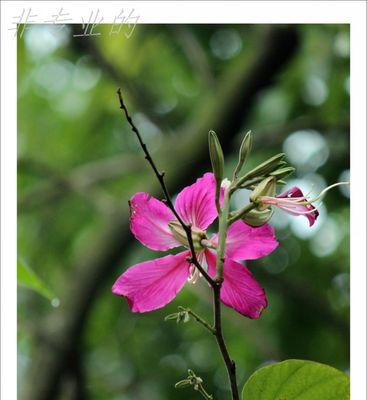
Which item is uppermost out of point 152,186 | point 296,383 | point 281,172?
point 152,186

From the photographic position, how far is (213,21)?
572 millimetres

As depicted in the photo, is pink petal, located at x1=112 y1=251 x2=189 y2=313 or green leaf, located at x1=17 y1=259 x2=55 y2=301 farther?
green leaf, located at x1=17 y1=259 x2=55 y2=301

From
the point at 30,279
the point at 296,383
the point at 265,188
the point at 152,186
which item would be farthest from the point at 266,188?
the point at 152,186

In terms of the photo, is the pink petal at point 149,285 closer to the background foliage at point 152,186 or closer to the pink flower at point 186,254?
the pink flower at point 186,254

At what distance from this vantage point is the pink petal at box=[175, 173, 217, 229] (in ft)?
1.09

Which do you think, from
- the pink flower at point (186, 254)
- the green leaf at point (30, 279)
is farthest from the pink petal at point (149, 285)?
the green leaf at point (30, 279)

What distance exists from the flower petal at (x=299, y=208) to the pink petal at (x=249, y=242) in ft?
0.05

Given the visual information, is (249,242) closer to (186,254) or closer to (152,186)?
(186,254)

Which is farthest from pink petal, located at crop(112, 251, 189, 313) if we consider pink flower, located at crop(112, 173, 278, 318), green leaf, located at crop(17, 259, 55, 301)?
green leaf, located at crop(17, 259, 55, 301)

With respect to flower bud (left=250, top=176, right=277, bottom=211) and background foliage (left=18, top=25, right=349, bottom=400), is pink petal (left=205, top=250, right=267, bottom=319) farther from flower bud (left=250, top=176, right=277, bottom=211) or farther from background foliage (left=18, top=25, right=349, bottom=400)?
background foliage (left=18, top=25, right=349, bottom=400)

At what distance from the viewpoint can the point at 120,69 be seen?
1376 millimetres

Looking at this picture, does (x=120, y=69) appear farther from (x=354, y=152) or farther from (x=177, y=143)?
(x=354, y=152)

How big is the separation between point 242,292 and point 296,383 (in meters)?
0.07

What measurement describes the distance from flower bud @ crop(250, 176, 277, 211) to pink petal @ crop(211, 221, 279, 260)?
23 mm
